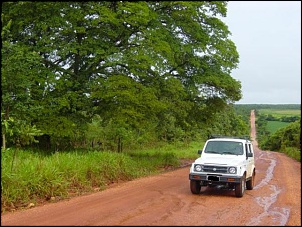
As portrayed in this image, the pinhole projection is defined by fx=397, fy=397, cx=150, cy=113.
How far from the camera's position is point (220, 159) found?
12.8 m

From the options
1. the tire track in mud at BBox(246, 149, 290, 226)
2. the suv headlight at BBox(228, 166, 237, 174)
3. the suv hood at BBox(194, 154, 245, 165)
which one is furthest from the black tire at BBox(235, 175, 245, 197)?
the suv hood at BBox(194, 154, 245, 165)

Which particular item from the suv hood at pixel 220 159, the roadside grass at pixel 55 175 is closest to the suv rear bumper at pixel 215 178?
the suv hood at pixel 220 159

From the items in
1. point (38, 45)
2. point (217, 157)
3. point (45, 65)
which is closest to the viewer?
point (217, 157)

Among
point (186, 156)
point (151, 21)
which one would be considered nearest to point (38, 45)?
point (151, 21)

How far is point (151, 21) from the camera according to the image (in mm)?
19406

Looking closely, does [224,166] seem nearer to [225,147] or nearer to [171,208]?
[225,147]

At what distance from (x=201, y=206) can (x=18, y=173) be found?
509 cm

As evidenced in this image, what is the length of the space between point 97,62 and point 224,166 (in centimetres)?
895

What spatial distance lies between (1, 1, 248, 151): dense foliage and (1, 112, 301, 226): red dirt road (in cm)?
455

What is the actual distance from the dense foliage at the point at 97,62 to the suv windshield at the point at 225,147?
4355 millimetres

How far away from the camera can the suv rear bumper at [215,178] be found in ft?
39.5

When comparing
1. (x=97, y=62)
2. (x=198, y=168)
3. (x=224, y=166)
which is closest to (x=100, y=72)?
(x=97, y=62)

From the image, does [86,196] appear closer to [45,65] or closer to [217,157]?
[217,157]

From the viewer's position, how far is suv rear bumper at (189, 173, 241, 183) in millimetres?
12031
